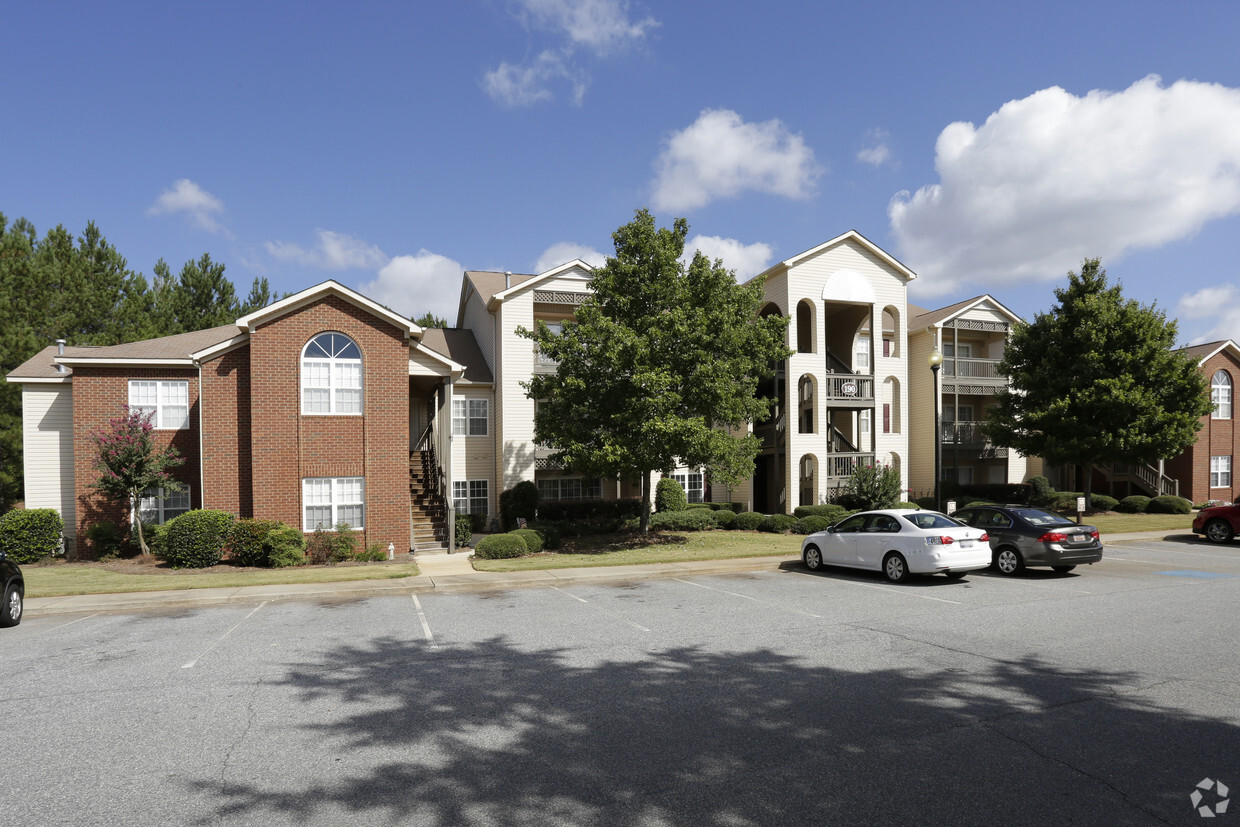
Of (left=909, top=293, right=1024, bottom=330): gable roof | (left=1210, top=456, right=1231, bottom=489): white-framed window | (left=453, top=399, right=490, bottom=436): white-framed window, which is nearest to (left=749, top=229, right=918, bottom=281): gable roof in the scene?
(left=909, top=293, right=1024, bottom=330): gable roof

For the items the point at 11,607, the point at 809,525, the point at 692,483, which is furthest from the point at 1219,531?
the point at 11,607

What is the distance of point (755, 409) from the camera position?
22.2m

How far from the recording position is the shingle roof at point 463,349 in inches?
1113

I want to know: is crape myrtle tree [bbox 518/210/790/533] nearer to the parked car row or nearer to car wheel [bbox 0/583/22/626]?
the parked car row

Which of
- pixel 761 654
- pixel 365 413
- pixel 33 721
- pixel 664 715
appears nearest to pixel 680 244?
pixel 365 413

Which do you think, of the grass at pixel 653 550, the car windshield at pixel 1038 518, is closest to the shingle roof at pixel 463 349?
the grass at pixel 653 550

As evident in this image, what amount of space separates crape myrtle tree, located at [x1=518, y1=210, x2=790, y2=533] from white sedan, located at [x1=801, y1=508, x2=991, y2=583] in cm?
517

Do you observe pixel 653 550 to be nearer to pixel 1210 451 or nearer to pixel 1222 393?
pixel 1210 451

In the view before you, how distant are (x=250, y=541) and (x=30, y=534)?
22.8 ft

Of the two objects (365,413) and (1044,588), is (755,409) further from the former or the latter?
(365,413)

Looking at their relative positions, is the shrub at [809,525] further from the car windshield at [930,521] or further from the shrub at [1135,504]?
the shrub at [1135,504]

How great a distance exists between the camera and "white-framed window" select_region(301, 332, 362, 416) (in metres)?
20.5

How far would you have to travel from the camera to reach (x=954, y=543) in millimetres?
13906

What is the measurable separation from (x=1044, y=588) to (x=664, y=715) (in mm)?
10651
